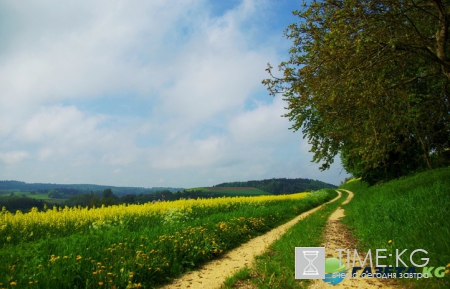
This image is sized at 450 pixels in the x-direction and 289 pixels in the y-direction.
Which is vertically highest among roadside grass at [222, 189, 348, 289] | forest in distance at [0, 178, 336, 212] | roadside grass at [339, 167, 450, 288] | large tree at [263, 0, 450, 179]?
large tree at [263, 0, 450, 179]

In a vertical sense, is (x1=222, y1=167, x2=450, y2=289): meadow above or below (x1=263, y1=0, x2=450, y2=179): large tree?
below

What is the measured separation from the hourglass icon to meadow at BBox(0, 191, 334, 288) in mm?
2621

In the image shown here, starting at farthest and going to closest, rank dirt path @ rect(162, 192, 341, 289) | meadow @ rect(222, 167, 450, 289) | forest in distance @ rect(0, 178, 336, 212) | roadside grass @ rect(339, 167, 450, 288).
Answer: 1. forest in distance @ rect(0, 178, 336, 212)
2. dirt path @ rect(162, 192, 341, 289)
3. meadow @ rect(222, 167, 450, 289)
4. roadside grass @ rect(339, 167, 450, 288)

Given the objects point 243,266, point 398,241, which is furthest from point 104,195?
point 398,241

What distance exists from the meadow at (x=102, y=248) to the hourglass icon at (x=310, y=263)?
2621 mm

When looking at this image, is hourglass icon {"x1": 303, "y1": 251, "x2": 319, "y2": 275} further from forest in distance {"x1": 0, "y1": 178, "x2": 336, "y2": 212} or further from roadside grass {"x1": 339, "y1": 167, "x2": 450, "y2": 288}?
forest in distance {"x1": 0, "y1": 178, "x2": 336, "y2": 212}

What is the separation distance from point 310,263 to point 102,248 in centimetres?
493

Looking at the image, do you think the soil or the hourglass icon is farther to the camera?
the hourglass icon

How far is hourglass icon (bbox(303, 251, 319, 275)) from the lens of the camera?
6.22 metres

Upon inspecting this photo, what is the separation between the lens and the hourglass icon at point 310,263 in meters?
6.22

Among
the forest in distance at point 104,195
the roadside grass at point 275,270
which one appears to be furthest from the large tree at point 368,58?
the forest in distance at point 104,195

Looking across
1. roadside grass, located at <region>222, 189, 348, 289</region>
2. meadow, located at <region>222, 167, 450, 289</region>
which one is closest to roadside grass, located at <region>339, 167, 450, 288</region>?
meadow, located at <region>222, 167, 450, 289</region>

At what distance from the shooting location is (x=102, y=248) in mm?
6844

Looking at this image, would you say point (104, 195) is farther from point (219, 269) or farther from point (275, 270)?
point (275, 270)
